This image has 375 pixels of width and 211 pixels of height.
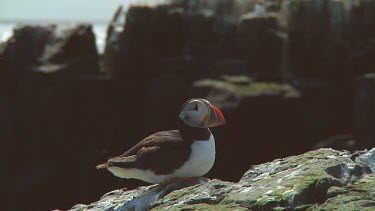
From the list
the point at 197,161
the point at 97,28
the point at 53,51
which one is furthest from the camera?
the point at 97,28

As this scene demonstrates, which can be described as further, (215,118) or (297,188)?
(215,118)

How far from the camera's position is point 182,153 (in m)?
5.96

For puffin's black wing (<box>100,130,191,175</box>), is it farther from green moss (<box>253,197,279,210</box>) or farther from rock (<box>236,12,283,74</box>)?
rock (<box>236,12,283,74</box>)

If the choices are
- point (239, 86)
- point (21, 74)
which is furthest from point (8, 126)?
point (239, 86)

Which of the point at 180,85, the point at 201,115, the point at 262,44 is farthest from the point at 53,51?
the point at 201,115

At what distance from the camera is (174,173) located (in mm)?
5965

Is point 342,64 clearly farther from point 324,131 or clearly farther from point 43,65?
point 43,65

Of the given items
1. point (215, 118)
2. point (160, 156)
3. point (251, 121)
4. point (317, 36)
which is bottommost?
point (251, 121)

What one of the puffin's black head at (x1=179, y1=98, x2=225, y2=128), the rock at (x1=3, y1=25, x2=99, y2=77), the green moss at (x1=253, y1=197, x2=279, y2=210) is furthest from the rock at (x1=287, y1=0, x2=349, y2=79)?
the green moss at (x1=253, y1=197, x2=279, y2=210)

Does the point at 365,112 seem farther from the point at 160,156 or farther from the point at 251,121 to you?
the point at 160,156

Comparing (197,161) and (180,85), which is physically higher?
(197,161)

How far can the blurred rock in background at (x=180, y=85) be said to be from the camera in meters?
19.7

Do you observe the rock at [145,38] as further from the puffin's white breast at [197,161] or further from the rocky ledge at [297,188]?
the rocky ledge at [297,188]

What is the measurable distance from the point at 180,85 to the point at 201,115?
1510 centimetres
